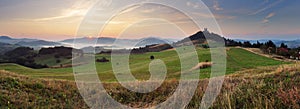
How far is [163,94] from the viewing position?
9766 mm

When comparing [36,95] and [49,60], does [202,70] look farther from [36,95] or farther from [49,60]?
[49,60]

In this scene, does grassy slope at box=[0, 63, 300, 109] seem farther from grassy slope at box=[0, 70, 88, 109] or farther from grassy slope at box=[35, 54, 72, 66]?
grassy slope at box=[35, 54, 72, 66]

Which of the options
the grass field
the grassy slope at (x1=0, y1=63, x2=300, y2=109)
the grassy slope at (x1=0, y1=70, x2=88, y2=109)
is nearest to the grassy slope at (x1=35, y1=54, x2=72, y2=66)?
the grass field

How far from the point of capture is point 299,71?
11445 millimetres

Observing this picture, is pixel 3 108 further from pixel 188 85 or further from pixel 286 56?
pixel 286 56

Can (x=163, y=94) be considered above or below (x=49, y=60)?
above

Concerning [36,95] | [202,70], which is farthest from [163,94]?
[202,70]

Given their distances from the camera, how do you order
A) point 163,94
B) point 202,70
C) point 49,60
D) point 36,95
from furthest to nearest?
point 49,60, point 202,70, point 36,95, point 163,94

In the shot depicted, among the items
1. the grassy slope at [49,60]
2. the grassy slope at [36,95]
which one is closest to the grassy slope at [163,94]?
the grassy slope at [36,95]

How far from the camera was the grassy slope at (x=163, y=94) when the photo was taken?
24.9 feet

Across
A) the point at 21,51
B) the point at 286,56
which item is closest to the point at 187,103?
the point at 286,56

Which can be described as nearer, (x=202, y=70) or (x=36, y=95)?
(x=36, y=95)

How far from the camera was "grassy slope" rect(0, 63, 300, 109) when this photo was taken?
24.9ft

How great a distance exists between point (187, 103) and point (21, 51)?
13457 cm
